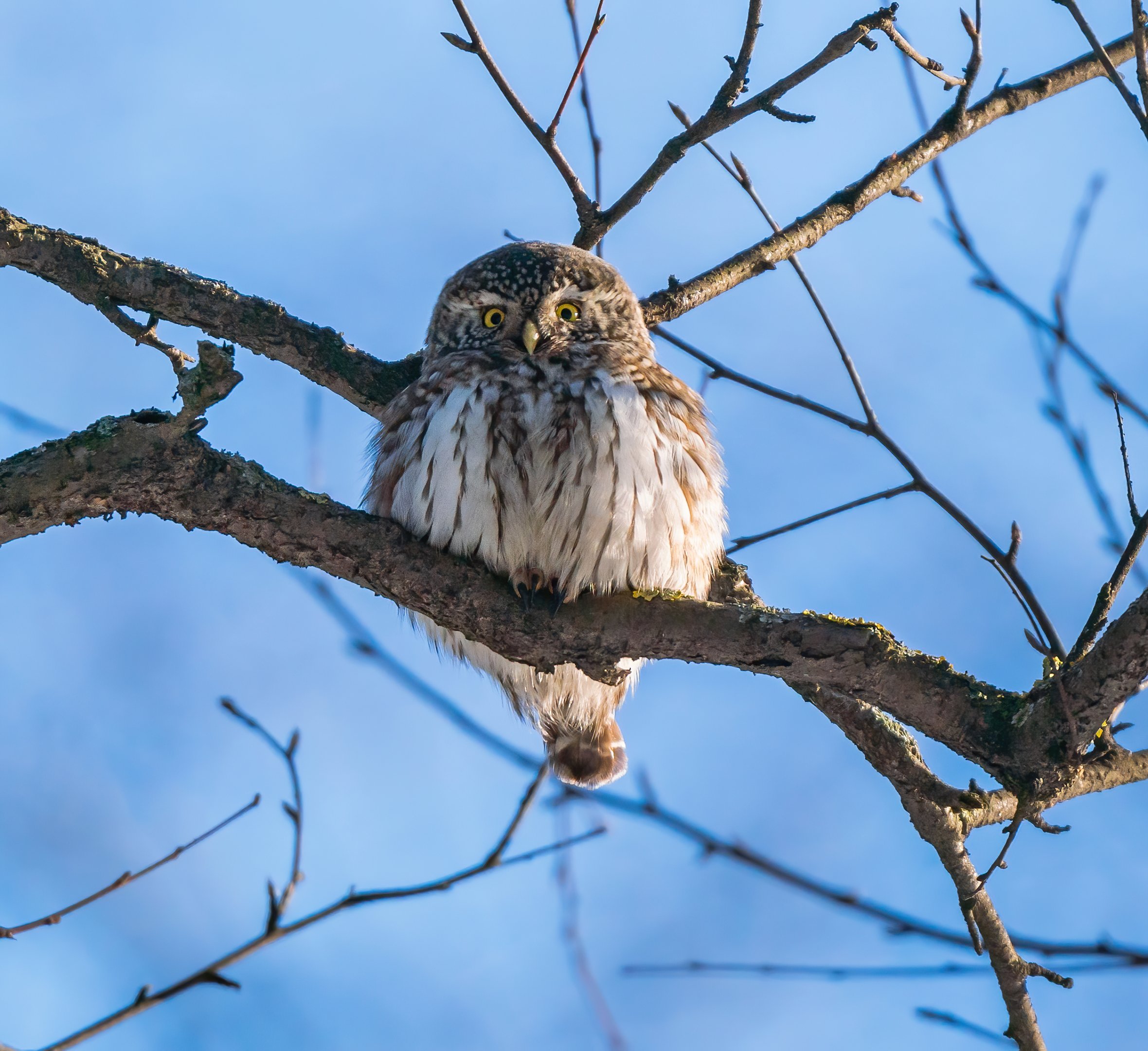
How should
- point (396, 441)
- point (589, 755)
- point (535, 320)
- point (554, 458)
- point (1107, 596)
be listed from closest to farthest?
point (1107, 596) → point (554, 458) → point (396, 441) → point (535, 320) → point (589, 755)

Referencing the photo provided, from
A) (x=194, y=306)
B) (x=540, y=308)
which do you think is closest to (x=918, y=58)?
(x=540, y=308)

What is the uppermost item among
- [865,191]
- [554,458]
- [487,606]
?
[865,191]

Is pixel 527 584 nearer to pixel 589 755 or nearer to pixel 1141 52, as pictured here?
pixel 589 755

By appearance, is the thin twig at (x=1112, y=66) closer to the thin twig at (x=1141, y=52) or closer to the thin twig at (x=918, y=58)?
the thin twig at (x=1141, y=52)

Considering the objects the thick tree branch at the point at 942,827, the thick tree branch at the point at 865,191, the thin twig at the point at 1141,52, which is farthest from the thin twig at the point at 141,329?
the thin twig at the point at 1141,52

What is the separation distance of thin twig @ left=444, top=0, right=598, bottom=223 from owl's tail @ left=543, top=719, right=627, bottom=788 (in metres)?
1.98

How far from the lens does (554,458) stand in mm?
3432

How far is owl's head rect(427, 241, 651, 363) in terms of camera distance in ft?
12.9

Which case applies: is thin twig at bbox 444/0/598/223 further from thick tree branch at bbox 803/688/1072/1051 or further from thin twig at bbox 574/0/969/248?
thick tree branch at bbox 803/688/1072/1051

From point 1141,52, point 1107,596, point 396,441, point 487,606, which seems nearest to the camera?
point 1141,52

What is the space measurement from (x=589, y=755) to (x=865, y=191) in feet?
8.21

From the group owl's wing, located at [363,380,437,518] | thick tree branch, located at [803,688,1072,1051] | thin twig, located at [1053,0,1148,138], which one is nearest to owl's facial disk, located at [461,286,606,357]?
owl's wing, located at [363,380,437,518]

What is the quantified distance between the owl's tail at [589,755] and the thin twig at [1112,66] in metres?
2.85

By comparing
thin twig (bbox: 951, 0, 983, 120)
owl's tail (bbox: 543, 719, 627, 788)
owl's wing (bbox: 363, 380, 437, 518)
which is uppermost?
thin twig (bbox: 951, 0, 983, 120)
